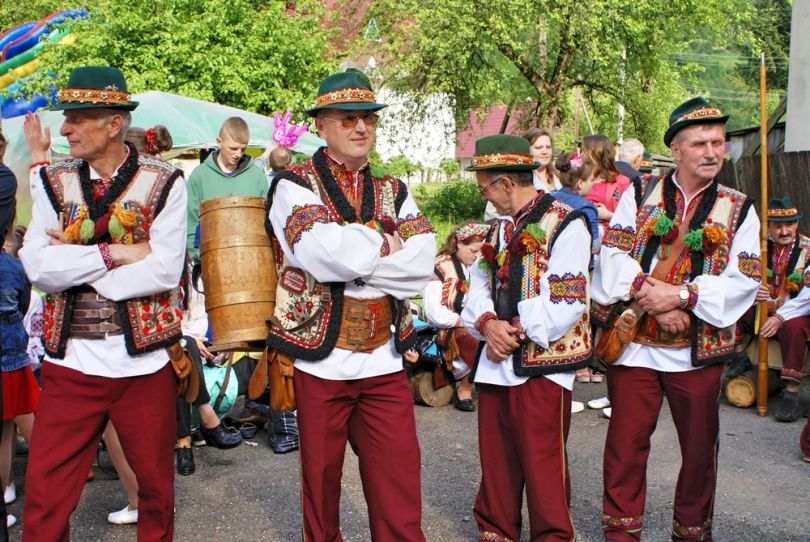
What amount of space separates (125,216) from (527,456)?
2.09 meters

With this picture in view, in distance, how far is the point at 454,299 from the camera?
7285 millimetres

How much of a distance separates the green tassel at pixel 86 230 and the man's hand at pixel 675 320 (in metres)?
2.58

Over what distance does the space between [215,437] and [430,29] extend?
13.3 metres

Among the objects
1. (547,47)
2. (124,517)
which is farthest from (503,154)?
(547,47)

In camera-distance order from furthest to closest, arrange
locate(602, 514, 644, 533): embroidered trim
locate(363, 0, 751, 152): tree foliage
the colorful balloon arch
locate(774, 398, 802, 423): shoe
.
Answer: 1. locate(363, 0, 751, 152): tree foliage
2. the colorful balloon arch
3. locate(774, 398, 802, 423): shoe
4. locate(602, 514, 644, 533): embroidered trim

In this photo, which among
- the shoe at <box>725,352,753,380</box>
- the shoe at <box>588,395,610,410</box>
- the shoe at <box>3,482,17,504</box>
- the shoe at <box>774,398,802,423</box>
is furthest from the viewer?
the shoe at <box>725,352,753,380</box>

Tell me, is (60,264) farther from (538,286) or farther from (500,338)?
(538,286)

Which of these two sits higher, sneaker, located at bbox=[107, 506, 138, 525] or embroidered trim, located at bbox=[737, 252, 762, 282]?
embroidered trim, located at bbox=[737, 252, 762, 282]

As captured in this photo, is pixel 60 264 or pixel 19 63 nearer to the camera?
pixel 60 264

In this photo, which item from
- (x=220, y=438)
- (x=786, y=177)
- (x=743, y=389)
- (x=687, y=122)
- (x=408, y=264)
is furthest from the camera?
(x=786, y=177)

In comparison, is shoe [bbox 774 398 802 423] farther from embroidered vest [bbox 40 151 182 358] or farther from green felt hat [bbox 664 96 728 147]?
embroidered vest [bbox 40 151 182 358]

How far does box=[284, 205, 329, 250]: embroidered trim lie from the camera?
356 centimetres

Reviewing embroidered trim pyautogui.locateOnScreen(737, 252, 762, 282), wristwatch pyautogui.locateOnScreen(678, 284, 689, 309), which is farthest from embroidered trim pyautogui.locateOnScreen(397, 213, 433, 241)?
embroidered trim pyautogui.locateOnScreen(737, 252, 762, 282)

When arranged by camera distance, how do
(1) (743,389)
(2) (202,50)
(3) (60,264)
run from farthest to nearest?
(2) (202,50), (1) (743,389), (3) (60,264)
